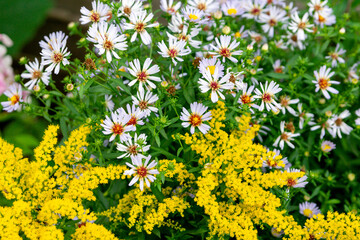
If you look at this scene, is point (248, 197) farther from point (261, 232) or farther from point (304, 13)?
point (304, 13)

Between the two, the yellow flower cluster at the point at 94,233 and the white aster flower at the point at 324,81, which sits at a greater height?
the white aster flower at the point at 324,81

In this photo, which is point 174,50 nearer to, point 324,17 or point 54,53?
point 54,53

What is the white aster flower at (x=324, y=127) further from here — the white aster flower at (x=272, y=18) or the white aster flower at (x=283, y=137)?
the white aster flower at (x=272, y=18)

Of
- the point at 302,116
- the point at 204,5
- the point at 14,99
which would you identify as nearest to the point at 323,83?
the point at 302,116

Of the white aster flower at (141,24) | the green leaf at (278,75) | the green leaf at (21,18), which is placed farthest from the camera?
the green leaf at (21,18)

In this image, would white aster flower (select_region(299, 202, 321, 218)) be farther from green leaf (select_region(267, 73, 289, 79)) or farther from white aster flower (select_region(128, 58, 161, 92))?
white aster flower (select_region(128, 58, 161, 92))

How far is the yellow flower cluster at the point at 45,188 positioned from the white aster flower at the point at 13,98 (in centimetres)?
23

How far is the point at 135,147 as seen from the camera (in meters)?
1.23

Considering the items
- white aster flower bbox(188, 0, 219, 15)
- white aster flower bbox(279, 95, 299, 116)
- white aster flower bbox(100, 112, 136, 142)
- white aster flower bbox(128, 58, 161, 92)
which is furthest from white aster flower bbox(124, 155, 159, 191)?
white aster flower bbox(188, 0, 219, 15)

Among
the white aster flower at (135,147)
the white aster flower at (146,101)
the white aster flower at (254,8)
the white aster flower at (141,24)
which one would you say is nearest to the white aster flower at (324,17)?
the white aster flower at (254,8)

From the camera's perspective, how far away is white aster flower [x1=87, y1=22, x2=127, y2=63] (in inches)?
49.6

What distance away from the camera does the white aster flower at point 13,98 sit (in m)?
1.46

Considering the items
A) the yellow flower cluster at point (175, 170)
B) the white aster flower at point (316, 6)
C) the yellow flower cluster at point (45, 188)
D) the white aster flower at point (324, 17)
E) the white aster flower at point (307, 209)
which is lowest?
the yellow flower cluster at point (45, 188)

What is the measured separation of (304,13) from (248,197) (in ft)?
3.41
